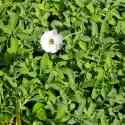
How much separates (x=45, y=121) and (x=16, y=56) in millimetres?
523

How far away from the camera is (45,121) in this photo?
3496 mm

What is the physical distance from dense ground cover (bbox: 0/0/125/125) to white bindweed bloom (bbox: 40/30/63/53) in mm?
40

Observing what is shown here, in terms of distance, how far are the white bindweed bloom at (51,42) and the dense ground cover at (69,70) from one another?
40mm

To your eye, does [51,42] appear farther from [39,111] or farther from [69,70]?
[39,111]

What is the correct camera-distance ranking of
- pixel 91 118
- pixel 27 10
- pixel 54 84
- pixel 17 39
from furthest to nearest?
pixel 27 10 → pixel 17 39 → pixel 54 84 → pixel 91 118

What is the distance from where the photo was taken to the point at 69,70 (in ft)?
12.1

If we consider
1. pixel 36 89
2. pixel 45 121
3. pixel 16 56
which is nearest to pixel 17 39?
pixel 16 56

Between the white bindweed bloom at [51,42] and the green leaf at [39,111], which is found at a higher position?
the white bindweed bloom at [51,42]

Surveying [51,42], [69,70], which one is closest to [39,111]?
[69,70]

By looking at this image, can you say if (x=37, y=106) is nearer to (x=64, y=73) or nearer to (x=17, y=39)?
(x=64, y=73)

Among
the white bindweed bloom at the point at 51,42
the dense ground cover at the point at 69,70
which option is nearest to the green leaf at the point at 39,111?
the dense ground cover at the point at 69,70

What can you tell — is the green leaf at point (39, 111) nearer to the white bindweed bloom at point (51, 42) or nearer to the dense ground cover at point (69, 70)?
the dense ground cover at point (69, 70)

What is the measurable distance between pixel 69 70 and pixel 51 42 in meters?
0.42

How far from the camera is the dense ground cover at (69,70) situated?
3512mm
